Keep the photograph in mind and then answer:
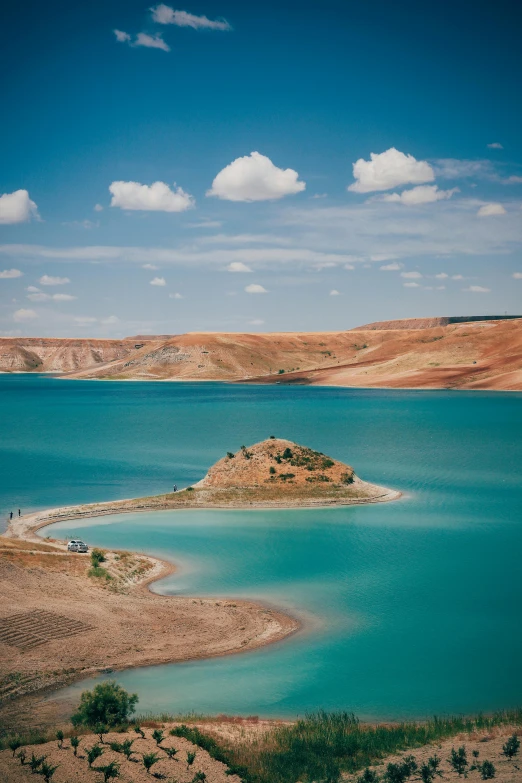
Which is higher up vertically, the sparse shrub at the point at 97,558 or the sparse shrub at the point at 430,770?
the sparse shrub at the point at 97,558

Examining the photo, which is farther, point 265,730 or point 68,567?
point 68,567

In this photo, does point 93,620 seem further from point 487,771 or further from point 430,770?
point 487,771

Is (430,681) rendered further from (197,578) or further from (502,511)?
(502,511)

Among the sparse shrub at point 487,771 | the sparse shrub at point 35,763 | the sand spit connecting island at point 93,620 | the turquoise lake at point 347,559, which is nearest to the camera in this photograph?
the sparse shrub at point 487,771

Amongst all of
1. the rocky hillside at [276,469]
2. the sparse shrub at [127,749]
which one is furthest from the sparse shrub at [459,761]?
the rocky hillside at [276,469]

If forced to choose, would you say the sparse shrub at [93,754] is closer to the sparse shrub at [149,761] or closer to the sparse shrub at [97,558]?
the sparse shrub at [149,761]

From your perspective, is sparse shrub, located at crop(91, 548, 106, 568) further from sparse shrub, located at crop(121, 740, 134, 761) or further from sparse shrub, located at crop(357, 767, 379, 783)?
sparse shrub, located at crop(357, 767, 379, 783)

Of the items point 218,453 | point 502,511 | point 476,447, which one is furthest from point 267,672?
point 476,447
